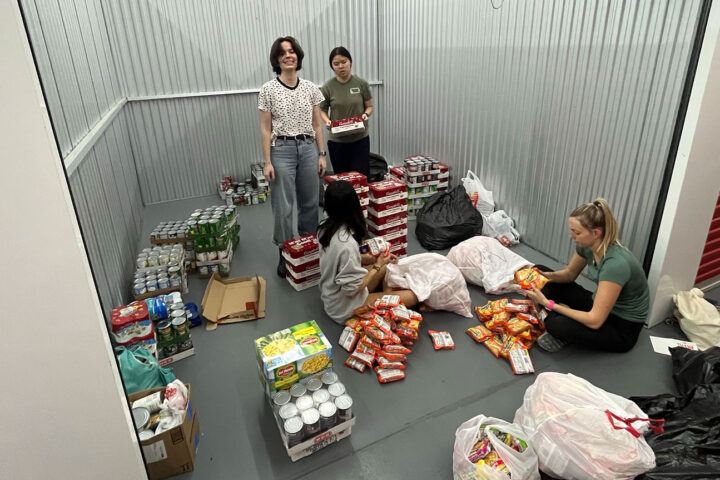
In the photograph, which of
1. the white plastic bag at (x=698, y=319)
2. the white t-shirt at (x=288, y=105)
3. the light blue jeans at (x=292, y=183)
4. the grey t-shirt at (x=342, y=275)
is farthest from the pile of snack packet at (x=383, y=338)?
the white plastic bag at (x=698, y=319)

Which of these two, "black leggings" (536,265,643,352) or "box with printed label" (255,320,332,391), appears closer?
"box with printed label" (255,320,332,391)

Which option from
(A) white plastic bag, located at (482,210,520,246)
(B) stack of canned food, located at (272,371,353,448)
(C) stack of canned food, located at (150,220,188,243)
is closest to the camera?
(B) stack of canned food, located at (272,371,353,448)

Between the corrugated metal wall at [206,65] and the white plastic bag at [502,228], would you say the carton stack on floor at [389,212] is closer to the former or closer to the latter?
the white plastic bag at [502,228]

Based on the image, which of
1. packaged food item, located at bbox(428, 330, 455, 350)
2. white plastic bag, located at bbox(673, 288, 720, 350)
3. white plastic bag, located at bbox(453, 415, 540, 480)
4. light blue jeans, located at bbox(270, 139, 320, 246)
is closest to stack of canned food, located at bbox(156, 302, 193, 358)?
light blue jeans, located at bbox(270, 139, 320, 246)

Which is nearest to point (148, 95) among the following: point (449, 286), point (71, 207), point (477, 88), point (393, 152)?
point (393, 152)

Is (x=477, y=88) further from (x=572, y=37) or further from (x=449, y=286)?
(x=449, y=286)

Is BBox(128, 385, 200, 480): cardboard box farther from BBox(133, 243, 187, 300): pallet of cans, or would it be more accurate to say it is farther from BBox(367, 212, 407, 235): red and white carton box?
BBox(367, 212, 407, 235): red and white carton box

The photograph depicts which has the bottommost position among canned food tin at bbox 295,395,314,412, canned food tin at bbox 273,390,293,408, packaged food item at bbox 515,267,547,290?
canned food tin at bbox 295,395,314,412

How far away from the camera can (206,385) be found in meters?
2.77

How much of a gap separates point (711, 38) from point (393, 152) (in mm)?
4526

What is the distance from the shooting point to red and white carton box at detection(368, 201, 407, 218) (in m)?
4.17

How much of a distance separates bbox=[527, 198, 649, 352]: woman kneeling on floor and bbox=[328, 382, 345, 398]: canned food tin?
58.0 inches

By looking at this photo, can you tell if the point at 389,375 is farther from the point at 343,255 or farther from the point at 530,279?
the point at 530,279

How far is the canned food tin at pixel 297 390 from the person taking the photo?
2.28 metres
